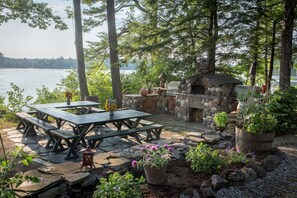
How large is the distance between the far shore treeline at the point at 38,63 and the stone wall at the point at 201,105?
576 centimetres

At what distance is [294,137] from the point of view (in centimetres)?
575

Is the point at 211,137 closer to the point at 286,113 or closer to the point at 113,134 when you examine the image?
the point at 113,134

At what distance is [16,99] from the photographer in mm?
7992

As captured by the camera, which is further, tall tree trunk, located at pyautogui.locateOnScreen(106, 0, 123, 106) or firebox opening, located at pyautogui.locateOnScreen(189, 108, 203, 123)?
tall tree trunk, located at pyautogui.locateOnScreen(106, 0, 123, 106)

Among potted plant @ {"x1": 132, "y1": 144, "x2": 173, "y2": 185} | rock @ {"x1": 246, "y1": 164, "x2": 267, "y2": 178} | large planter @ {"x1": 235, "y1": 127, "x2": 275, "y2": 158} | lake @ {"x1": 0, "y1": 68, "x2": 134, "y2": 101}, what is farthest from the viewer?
lake @ {"x1": 0, "y1": 68, "x2": 134, "y2": 101}

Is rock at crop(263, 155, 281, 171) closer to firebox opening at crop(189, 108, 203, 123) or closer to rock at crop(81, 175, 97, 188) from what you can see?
rock at crop(81, 175, 97, 188)

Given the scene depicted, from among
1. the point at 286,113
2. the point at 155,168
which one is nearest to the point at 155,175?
the point at 155,168

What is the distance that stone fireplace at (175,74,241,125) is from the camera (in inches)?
272

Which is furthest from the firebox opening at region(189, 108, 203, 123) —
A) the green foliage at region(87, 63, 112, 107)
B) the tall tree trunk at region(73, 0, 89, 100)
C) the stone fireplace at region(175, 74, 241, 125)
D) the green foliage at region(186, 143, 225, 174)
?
the green foliage at region(186, 143, 225, 174)

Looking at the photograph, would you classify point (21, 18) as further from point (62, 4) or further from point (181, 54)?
point (181, 54)

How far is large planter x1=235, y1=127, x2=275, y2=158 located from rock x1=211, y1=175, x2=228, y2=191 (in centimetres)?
115

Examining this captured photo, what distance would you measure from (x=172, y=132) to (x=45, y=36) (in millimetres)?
5514

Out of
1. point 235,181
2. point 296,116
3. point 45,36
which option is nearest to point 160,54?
point 45,36

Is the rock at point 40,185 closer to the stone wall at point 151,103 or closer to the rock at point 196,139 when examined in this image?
the rock at point 196,139
